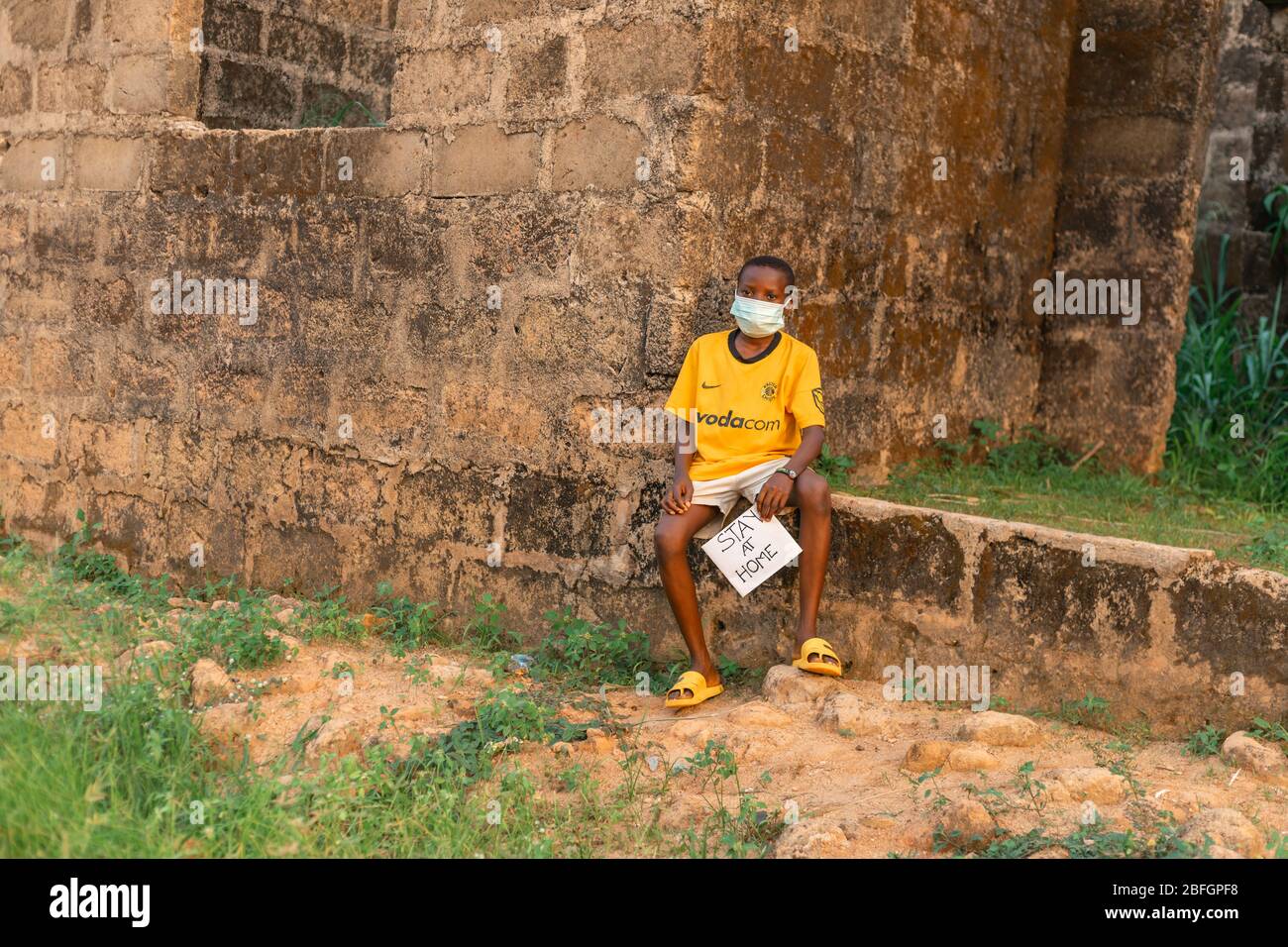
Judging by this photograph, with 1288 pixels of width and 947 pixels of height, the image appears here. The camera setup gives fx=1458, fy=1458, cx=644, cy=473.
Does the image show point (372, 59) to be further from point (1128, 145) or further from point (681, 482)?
point (1128, 145)

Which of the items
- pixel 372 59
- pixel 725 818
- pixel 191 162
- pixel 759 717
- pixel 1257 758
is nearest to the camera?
pixel 725 818

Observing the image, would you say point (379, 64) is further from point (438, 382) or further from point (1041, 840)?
point (1041, 840)

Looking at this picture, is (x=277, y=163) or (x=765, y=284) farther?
(x=277, y=163)

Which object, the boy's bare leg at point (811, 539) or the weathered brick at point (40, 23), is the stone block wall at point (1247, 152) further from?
the weathered brick at point (40, 23)

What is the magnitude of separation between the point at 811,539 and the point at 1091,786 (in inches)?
42.1

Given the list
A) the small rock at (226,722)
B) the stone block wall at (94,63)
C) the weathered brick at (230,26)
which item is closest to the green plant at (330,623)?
the small rock at (226,722)

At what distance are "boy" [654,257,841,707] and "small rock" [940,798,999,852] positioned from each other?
2.98 feet

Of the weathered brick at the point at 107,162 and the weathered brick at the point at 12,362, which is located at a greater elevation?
the weathered brick at the point at 107,162

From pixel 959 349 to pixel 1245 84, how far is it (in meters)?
2.83

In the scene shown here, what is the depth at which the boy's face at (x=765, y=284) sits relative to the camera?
3998 millimetres

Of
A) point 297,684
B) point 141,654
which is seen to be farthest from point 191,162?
point 297,684

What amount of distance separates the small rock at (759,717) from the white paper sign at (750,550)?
→ 1.06 feet

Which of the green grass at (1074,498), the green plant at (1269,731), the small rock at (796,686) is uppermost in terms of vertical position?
the green grass at (1074,498)

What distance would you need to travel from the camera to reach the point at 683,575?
13.4 feet
